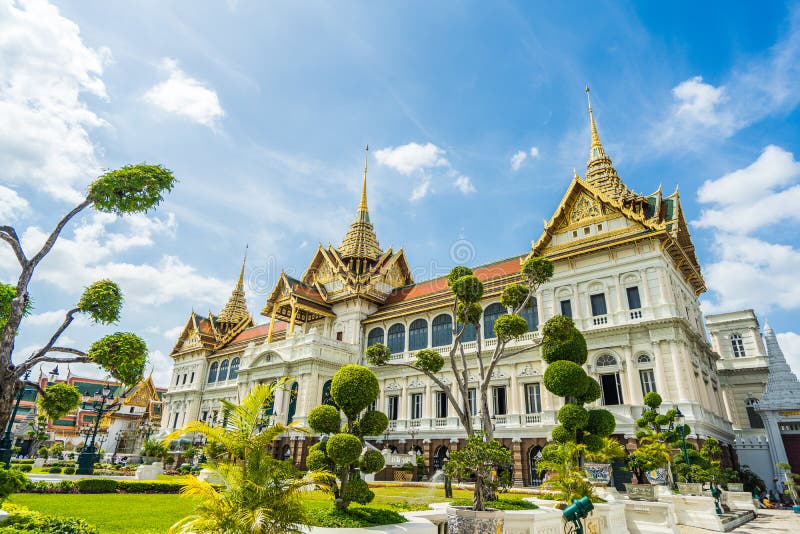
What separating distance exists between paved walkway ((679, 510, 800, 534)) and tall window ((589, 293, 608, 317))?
33.3ft

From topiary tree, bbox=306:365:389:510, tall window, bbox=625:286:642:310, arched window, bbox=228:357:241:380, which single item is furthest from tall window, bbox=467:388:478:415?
arched window, bbox=228:357:241:380

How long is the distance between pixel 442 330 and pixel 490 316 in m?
3.41

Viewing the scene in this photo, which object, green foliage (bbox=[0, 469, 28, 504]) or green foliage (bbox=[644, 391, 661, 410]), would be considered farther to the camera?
green foliage (bbox=[644, 391, 661, 410])

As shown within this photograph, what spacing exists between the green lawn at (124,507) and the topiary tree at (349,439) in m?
1.29

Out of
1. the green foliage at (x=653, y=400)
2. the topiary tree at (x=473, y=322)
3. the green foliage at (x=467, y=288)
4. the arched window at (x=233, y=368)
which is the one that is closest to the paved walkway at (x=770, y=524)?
the green foliage at (x=653, y=400)

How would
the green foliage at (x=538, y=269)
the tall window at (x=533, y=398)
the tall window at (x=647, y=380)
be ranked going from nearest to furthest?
the green foliage at (x=538, y=269)
the tall window at (x=647, y=380)
the tall window at (x=533, y=398)

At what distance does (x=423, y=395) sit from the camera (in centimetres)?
2923

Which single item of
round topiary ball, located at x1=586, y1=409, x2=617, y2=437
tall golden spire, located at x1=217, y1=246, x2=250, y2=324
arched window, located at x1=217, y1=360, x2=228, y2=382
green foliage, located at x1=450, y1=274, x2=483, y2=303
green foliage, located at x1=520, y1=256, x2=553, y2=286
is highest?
tall golden spire, located at x1=217, y1=246, x2=250, y2=324

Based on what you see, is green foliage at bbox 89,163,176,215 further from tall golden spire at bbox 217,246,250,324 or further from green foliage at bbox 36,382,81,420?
tall golden spire at bbox 217,246,250,324

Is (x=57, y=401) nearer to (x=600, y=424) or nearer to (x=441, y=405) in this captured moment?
(x=600, y=424)

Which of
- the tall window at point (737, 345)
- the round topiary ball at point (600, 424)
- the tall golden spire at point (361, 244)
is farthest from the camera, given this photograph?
the tall golden spire at point (361, 244)

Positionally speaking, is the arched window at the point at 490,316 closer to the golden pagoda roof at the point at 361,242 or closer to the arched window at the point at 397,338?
the arched window at the point at 397,338

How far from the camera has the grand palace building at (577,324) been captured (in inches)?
883

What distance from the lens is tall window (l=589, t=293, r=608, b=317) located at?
24422 mm
